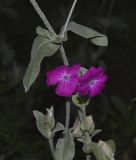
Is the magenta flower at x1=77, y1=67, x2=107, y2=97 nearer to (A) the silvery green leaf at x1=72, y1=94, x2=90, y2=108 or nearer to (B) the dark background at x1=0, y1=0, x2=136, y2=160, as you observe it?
(A) the silvery green leaf at x1=72, y1=94, x2=90, y2=108

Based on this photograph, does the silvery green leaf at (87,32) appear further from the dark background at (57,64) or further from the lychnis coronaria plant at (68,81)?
the dark background at (57,64)

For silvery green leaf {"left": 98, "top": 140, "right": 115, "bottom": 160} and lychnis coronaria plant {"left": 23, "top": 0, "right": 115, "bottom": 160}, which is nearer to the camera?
lychnis coronaria plant {"left": 23, "top": 0, "right": 115, "bottom": 160}

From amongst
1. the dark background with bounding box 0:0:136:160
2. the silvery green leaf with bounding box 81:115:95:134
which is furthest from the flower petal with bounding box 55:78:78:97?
the dark background with bounding box 0:0:136:160

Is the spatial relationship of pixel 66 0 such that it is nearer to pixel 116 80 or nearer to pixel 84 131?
pixel 116 80

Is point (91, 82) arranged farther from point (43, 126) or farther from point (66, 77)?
point (43, 126)

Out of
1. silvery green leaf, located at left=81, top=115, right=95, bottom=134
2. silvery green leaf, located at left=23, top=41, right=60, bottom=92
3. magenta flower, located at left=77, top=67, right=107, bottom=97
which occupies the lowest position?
silvery green leaf, located at left=81, top=115, right=95, bottom=134

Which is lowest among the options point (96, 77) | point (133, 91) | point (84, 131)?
point (133, 91)

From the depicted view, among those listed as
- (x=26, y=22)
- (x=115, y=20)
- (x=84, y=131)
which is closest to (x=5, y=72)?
(x=26, y=22)
